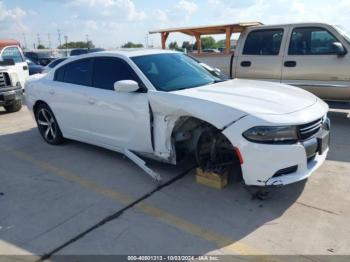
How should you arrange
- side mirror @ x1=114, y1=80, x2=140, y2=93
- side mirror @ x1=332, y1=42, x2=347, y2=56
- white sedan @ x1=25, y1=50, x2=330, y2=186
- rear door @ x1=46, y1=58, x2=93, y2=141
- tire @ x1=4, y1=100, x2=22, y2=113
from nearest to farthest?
white sedan @ x1=25, y1=50, x2=330, y2=186
side mirror @ x1=114, y1=80, x2=140, y2=93
rear door @ x1=46, y1=58, x2=93, y2=141
side mirror @ x1=332, y1=42, x2=347, y2=56
tire @ x1=4, y1=100, x2=22, y2=113

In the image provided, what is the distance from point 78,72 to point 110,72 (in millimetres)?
773

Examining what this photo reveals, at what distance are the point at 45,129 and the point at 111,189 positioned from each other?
104 inches

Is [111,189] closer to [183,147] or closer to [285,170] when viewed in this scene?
[183,147]

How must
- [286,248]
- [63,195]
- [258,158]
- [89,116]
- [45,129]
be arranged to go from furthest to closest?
[45,129], [89,116], [63,195], [258,158], [286,248]

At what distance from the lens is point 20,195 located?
4.28 metres

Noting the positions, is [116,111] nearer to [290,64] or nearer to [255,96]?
[255,96]

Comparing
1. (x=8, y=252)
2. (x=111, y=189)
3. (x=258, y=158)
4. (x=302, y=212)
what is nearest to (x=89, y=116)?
(x=111, y=189)

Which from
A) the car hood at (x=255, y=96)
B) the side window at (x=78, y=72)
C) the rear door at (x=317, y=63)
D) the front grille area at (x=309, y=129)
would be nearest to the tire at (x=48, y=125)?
the side window at (x=78, y=72)

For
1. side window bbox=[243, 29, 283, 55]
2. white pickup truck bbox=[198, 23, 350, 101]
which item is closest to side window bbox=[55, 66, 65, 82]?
white pickup truck bbox=[198, 23, 350, 101]

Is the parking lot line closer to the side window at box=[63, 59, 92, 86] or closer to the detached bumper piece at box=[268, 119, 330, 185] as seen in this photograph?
the detached bumper piece at box=[268, 119, 330, 185]

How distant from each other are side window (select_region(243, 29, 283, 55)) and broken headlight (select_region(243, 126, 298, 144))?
4423 mm

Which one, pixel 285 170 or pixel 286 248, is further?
pixel 285 170

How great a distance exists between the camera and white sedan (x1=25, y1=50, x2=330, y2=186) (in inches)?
137

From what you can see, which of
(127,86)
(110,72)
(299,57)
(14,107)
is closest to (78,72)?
(110,72)
